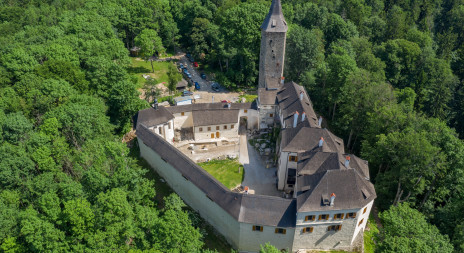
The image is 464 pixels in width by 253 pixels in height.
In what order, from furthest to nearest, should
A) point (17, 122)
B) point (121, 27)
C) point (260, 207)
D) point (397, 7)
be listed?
1. point (397, 7)
2. point (121, 27)
3. point (17, 122)
4. point (260, 207)

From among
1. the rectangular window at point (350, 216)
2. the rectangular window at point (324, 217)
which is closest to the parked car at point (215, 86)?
the rectangular window at point (324, 217)

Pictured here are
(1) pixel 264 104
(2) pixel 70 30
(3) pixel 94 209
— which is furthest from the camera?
(2) pixel 70 30

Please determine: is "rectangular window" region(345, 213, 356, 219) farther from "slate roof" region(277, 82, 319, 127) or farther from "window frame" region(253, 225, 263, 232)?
"slate roof" region(277, 82, 319, 127)

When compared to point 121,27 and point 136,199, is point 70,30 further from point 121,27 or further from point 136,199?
point 136,199

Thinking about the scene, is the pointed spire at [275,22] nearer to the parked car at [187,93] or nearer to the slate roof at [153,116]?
the parked car at [187,93]

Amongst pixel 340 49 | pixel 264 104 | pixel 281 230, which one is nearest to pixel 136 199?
pixel 281 230

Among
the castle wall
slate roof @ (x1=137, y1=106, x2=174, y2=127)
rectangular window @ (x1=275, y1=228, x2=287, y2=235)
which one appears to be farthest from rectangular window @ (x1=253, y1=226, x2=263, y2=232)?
the castle wall
